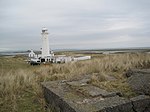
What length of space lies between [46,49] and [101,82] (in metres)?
32.4

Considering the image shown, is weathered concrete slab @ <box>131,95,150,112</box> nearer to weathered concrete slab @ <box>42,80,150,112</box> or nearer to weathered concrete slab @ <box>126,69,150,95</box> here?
weathered concrete slab @ <box>42,80,150,112</box>

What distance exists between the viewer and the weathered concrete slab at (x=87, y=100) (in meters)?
3.77

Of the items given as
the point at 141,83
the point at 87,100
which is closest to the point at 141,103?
A: the point at 141,83

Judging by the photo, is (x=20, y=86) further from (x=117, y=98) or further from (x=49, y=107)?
(x=117, y=98)

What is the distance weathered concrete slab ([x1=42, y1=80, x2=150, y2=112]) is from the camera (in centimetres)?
377

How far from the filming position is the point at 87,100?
4164 mm

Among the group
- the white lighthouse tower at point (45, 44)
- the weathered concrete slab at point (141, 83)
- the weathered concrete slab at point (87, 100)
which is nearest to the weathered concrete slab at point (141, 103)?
the weathered concrete slab at point (87, 100)

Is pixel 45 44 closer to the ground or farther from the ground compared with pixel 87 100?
farther from the ground

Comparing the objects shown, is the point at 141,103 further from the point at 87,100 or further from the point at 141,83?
the point at 87,100

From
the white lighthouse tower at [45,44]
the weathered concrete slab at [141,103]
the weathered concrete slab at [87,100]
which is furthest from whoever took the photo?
the white lighthouse tower at [45,44]

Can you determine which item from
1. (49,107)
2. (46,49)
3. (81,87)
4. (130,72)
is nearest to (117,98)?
(81,87)

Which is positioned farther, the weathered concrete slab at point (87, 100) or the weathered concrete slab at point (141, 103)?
the weathered concrete slab at point (141, 103)

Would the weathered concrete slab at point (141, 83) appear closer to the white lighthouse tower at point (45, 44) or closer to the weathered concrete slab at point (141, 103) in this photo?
the weathered concrete slab at point (141, 103)

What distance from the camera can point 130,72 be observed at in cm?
634
